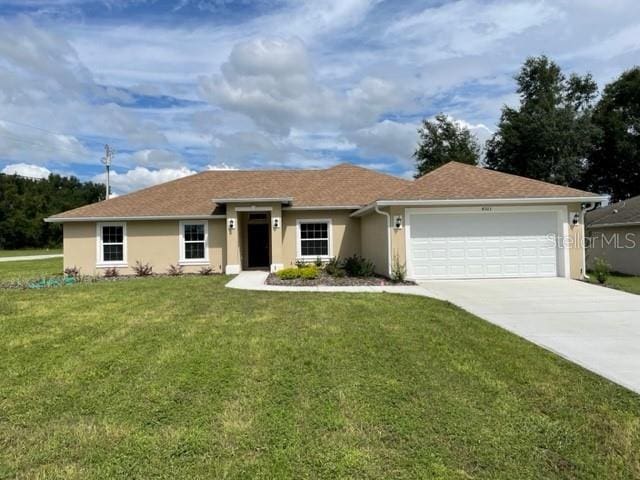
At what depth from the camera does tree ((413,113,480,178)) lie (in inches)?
1438

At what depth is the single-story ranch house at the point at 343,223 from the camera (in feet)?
47.2

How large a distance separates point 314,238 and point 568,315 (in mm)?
11342

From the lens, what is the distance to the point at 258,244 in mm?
20172

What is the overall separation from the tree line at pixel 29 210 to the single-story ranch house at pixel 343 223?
141 feet

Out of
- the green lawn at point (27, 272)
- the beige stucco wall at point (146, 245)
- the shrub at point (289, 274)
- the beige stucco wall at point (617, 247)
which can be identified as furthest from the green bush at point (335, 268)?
the beige stucco wall at point (617, 247)

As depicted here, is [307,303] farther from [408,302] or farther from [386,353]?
[386,353]

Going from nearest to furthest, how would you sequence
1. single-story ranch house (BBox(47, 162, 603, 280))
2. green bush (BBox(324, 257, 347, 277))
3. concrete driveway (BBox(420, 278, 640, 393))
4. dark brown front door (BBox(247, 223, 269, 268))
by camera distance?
concrete driveway (BBox(420, 278, 640, 393)) < single-story ranch house (BBox(47, 162, 603, 280)) < green bush (BBox(324, 257, 347, 277)) < dark brown front door (BBox(247, 223, 269, 268))

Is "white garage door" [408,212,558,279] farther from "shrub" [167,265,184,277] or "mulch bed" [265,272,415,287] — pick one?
"shrub" [167,265,184,277]

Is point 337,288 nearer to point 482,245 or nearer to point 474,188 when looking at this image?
point 482,245

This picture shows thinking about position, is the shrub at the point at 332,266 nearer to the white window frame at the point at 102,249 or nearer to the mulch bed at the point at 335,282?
the mulch bed at the point at 335,282

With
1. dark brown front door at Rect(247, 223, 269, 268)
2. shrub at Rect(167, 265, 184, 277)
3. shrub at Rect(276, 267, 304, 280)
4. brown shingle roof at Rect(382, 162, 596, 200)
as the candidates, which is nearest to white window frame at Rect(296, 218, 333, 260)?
dark brown front door at Rect(247, 223, 269, 268)

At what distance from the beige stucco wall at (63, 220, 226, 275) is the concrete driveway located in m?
9.00

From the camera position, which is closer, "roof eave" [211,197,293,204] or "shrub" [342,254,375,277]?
"shrub" [342,254,375,277]

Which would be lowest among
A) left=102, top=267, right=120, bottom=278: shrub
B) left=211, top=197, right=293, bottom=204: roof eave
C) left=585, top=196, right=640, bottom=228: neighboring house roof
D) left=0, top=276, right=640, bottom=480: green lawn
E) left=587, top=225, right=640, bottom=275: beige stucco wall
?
left=0, top=276, right=640, bottom=480: green lawn
